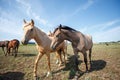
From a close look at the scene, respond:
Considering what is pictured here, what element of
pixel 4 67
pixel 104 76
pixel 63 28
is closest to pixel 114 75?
pixel 104 76

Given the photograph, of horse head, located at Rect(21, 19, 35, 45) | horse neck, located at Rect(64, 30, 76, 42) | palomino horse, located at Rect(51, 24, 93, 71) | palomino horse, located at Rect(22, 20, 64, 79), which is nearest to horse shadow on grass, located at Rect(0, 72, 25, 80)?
palomino horse, located at Rect(22, 20, 64, 79)

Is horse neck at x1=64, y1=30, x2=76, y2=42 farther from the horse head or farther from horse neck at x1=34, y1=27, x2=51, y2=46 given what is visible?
the horse head

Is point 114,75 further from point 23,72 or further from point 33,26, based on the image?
point 23,72

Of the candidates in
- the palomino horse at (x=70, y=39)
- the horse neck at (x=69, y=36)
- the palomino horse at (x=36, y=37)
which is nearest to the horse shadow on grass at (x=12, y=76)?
the palomino horse at (x=36, y=37)

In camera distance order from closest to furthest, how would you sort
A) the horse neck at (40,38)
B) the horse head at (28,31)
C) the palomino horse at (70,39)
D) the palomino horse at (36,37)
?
1. the horse head at (28,31)
2. the palomino horse at (36,37)
3. the palomino horse at (70,39)
4. the horse neck at (40,38)

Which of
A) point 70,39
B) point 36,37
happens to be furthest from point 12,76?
point 70,39

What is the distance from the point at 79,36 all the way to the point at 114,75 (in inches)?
110

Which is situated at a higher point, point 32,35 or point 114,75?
point 32,35

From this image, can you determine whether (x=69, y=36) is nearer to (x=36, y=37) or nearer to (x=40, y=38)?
(x=40, y=38)

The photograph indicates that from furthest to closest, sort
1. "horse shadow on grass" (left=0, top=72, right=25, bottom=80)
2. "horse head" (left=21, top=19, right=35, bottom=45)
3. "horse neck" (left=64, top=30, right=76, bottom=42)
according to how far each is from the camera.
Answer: "horse shadow on grass" (left=0, top=72, right=25, bottom=80)
"horse neck" (left=64, top=30, right=76, bottom=42)
"horse head" (left=21, top=19, right=35, bottom=45)

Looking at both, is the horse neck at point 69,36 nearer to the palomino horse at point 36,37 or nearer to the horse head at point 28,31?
the palomino horse at point 36,37

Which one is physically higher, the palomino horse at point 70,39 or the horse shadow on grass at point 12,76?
the palomino horse at point 70,39

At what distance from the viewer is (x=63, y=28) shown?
6594 mm

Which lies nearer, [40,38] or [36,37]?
[36,37]
